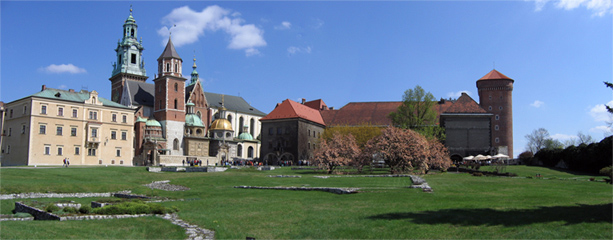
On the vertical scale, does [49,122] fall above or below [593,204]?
above

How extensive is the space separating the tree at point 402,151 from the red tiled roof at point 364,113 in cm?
4732

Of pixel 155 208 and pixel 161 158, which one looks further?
pixel 161 158

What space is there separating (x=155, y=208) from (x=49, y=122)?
176 feet

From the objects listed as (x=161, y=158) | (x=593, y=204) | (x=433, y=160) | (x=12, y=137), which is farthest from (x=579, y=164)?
(x=12, y=137)

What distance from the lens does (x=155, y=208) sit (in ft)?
61.3

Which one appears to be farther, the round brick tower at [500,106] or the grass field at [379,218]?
the round brick tower at [500,106]

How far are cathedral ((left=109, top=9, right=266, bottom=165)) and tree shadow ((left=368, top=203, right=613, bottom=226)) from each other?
63127mm

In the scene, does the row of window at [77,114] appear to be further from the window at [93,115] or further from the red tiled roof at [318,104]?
the red tiled roof at [318,104]

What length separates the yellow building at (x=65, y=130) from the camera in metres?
63.4

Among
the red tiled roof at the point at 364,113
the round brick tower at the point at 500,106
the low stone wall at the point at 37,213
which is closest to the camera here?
the low stone wall at the point at 37,213

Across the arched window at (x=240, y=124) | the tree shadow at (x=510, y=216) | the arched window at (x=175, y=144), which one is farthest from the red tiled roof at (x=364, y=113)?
the tree shadow at (x=510, y=216)

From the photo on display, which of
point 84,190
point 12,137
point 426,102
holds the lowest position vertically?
point 84,190

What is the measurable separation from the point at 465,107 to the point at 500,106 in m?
11.5

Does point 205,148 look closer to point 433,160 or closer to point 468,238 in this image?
point 433,160
